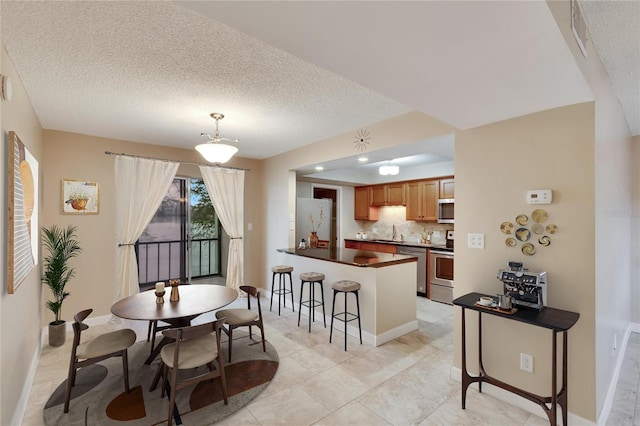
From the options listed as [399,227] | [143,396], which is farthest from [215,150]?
[399,227]

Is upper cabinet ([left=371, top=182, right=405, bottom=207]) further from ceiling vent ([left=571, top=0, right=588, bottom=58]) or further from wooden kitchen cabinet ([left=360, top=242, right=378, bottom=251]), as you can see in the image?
ceiling vent ([left=571, top=0, right=588, bottom=58])

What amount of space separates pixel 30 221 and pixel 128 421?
176cm

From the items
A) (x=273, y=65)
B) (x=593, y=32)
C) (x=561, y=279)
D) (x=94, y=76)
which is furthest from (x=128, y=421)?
(x=593, y=32)

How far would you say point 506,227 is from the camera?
2.36 m

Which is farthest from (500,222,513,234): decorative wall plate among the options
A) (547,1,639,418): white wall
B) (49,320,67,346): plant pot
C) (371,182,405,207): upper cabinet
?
(49,320,67,346): plant pot

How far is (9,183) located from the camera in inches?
74.3

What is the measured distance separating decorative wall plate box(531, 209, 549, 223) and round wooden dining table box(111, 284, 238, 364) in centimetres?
260

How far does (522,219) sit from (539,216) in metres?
0.11

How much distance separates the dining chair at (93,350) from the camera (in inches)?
88.1

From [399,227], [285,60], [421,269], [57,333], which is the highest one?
[285,60]

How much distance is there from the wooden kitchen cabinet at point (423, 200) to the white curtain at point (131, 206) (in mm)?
4431

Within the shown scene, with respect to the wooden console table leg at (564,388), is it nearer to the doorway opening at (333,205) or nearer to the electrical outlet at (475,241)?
the electrical outlet at (475,241)

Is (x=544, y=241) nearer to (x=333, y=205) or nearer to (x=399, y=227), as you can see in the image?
(x=399, y=227)

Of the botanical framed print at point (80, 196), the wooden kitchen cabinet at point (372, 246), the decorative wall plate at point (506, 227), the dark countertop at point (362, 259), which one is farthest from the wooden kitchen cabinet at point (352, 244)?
the botanical framed print at point (80, 196)
